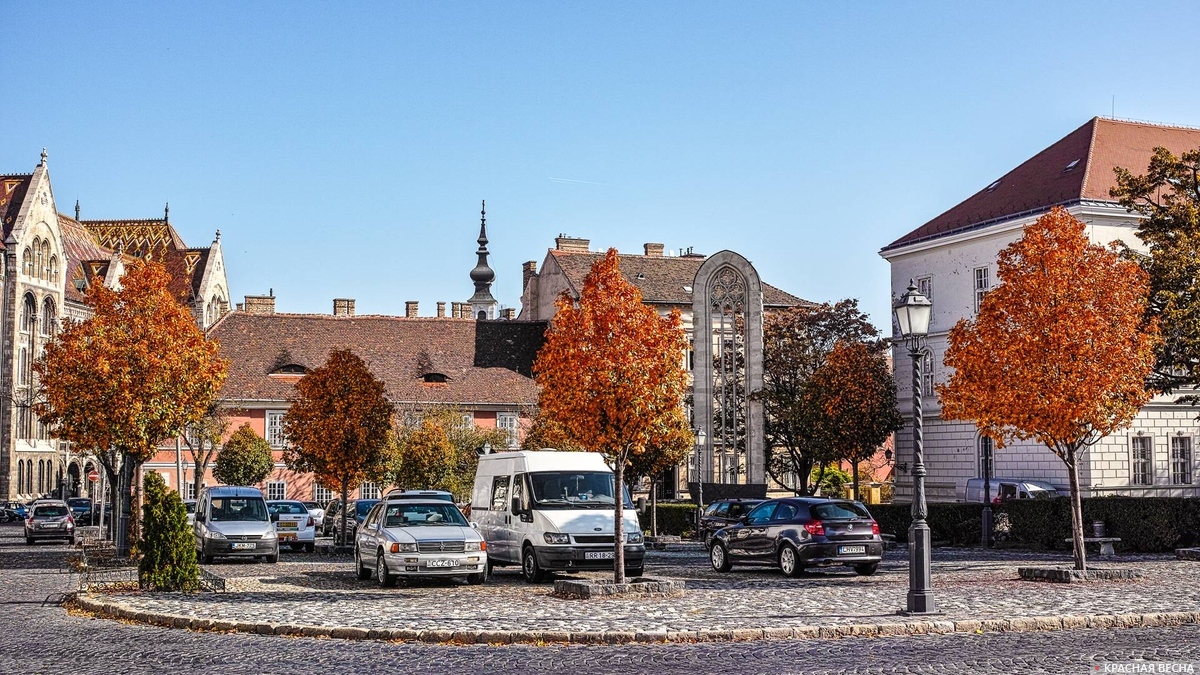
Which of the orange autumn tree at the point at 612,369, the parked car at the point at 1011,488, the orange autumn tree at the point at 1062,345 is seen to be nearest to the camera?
the orange autumn tree at the point at 612,369

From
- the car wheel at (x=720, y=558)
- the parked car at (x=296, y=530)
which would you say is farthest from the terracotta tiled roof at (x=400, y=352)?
the car wheel at (x=720, y=558)

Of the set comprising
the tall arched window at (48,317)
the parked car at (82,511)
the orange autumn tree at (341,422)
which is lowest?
the parked car at (82,511)

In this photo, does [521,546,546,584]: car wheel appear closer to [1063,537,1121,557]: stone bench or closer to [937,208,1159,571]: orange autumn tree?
[937,208,1159,571]: orange autumn tree

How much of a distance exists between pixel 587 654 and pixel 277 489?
196 feet

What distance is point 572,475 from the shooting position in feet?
83.4

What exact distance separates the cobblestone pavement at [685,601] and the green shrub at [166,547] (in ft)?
2.01

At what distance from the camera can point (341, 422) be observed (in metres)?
39.2

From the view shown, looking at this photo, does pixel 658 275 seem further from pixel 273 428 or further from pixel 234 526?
pixel 234 526

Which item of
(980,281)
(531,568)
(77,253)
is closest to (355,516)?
(531,568)

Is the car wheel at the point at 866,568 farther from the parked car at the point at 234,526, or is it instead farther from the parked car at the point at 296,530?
the parked car at the point at 296,530

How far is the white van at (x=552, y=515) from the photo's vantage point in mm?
23922

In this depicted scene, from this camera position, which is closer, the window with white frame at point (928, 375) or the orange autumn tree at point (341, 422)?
the orange autumn tree at point (341, 422)

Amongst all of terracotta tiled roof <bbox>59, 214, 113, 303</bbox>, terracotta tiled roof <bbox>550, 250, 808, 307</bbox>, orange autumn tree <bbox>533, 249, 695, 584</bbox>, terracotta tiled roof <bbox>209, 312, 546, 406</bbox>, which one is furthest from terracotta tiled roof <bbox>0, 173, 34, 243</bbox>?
orange autumn tree <bbox>533, 249, 695, 584</bbox>

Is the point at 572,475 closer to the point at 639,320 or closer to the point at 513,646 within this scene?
the point at 639,320
